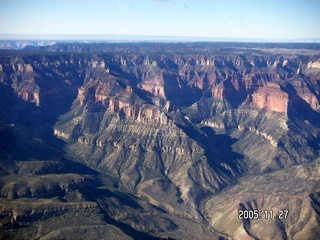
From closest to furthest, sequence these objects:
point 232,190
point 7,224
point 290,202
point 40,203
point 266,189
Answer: point 7,224
point 40,203
point 290,202
point 266,189
point 232,190

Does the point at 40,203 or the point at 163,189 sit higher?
the point at 40,203

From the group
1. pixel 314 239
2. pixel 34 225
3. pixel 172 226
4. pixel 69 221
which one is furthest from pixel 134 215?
pixel 314 239

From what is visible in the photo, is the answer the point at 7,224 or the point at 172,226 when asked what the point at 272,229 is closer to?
the point at 172,226

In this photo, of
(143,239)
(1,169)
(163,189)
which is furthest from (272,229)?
(1,169)

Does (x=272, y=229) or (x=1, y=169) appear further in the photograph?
(x=1, y=169)

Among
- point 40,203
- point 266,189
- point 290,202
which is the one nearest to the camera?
point 40,203

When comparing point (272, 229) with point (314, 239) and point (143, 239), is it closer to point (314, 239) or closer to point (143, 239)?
point (314, 239)
